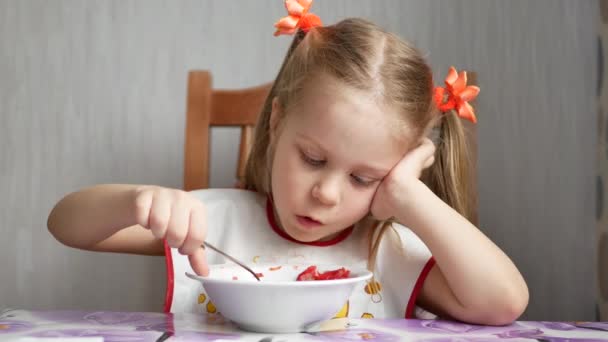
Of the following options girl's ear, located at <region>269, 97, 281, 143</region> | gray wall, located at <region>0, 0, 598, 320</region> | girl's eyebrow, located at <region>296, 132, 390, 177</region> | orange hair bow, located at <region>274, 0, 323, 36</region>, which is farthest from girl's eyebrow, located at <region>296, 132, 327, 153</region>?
gray wall, located at <region>0, 0, 598, 320</region>

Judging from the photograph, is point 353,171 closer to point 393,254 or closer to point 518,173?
point 393,254

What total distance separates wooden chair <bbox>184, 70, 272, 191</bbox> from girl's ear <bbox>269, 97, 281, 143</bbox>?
1.06 ft

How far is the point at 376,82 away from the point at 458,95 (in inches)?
8.1

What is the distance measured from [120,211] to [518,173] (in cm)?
110

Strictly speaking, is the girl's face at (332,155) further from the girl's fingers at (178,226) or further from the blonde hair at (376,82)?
the girl's fingers at (178,226)

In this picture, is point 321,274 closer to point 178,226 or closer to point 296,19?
point 178,226

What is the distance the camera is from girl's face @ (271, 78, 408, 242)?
901 millimetres

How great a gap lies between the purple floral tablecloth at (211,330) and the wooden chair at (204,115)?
0.65 metres

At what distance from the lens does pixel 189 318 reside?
767 mm

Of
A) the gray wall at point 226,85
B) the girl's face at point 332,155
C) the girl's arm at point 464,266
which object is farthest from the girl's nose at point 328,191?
the gray wall at point 226,85

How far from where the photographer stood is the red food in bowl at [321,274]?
755 millimetres

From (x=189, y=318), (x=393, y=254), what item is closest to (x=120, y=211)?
(x=189, y=318)

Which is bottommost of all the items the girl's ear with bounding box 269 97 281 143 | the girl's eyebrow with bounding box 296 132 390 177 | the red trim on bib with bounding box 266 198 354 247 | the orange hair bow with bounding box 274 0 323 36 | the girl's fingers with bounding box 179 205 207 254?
the red trim on bib with bounding box 266 198 354 247

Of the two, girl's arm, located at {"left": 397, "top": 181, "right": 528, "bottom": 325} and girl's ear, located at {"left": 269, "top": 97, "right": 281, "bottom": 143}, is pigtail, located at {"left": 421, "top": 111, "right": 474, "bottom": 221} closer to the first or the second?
girl's arm, located at {"left": 397, "top": 181, "right": 528, "bottom": 325}
